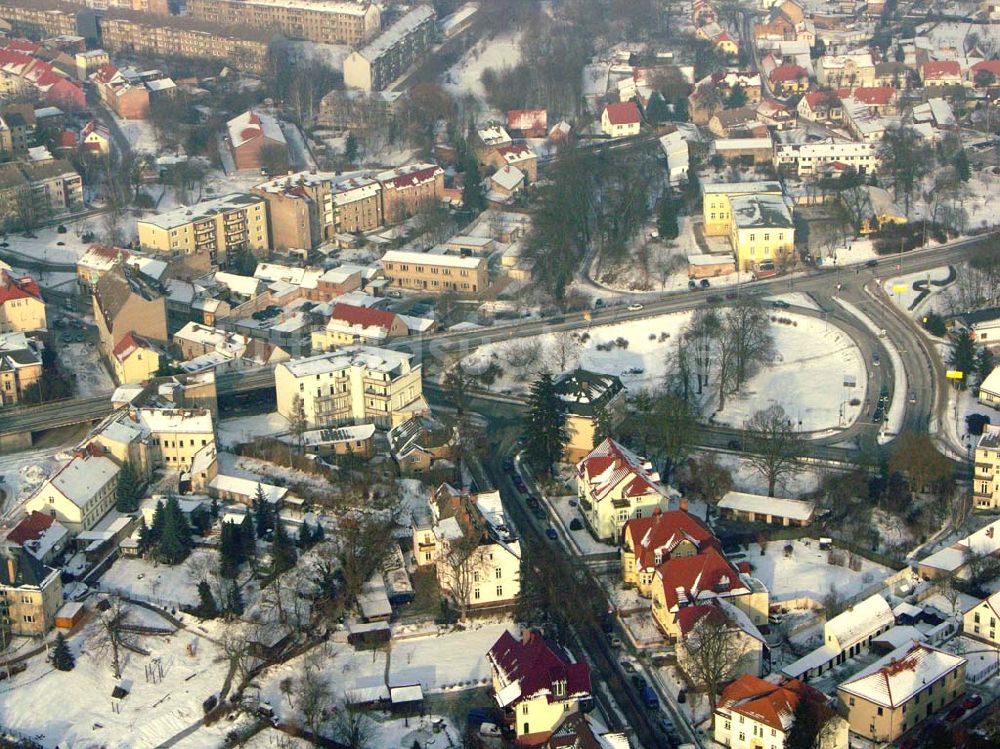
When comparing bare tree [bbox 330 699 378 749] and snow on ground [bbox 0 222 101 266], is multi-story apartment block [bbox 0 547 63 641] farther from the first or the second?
snow on ground [bbox 0 222 101 266]

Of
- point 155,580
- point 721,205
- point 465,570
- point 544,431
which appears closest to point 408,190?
point 721,205

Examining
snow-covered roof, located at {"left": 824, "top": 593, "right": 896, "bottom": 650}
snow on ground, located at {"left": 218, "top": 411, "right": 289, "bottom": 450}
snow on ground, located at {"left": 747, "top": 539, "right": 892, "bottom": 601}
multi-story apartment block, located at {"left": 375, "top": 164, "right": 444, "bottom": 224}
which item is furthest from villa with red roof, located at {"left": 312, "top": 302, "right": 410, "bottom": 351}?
snow-covered roof, located at {"left": 824, "top": 593, "right": 896, "bottom": 650}

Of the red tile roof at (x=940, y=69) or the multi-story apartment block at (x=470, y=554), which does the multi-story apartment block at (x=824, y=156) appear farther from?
the multi-story apartment block at (x=470, y=554)

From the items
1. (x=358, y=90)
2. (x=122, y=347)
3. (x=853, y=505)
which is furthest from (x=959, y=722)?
(x=358, y=90)

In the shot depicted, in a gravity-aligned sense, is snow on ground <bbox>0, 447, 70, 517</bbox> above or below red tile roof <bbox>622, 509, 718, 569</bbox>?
above

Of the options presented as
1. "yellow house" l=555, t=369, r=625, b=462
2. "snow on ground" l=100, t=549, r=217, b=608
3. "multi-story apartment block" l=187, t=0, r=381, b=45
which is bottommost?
"snow on ground" l=100, t=549, r=217, b=608

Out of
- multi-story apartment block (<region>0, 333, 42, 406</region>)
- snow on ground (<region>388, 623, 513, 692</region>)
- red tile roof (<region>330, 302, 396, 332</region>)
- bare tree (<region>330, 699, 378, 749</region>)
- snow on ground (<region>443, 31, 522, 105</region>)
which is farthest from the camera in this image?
snow on ground (<region>443, 31, 522, 105</region>)

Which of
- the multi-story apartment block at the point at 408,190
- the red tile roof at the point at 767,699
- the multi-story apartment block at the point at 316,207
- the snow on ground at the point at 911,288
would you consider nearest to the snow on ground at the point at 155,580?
the red tile roof at the point at 767,699
